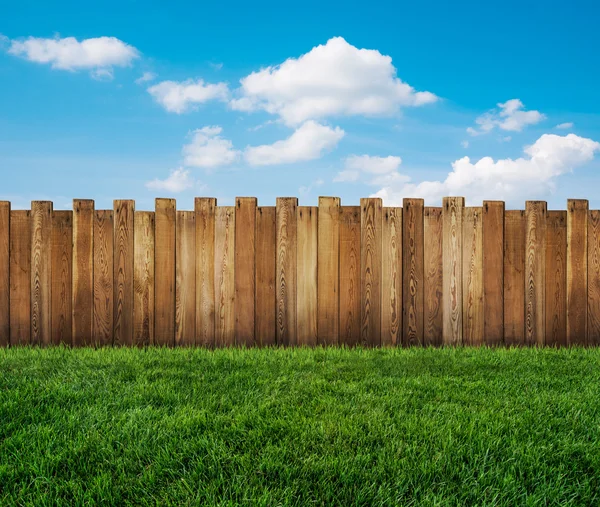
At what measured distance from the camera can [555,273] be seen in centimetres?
591

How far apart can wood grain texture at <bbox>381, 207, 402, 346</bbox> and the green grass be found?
113 centimetres

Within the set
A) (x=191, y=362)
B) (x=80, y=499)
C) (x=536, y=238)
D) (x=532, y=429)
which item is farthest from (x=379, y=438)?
(x=536, y=238)

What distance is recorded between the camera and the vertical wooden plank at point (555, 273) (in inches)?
232

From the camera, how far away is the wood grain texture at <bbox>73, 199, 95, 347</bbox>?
5680mm

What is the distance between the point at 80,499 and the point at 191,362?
86.7 inches

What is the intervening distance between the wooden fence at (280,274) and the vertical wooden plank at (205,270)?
0.01 metres

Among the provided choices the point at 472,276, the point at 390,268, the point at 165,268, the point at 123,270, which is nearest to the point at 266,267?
the point at 165,268

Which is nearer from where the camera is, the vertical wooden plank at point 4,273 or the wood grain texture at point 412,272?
the wood grain texture at point 412,272

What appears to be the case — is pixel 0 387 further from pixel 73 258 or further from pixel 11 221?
pixel 11 221

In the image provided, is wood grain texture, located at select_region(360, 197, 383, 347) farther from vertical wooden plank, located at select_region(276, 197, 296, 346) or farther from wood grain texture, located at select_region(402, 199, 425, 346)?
vertical wooden plank, located at select_region(276, 197, 296, 346)

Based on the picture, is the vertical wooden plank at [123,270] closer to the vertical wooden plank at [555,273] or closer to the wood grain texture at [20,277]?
the wood grain texture at [20,277]

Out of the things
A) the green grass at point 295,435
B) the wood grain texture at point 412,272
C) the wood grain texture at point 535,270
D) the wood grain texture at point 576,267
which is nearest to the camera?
the green grass at point 295,435

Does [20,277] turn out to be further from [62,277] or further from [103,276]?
[103,276]

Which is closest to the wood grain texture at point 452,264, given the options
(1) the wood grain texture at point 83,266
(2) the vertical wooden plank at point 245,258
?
(2) the vertical wooden plank at point 245,258
